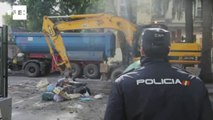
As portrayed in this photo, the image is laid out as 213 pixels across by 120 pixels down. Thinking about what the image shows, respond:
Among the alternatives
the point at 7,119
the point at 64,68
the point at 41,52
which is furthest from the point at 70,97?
the point at 41,52

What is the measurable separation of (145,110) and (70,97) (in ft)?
35.1

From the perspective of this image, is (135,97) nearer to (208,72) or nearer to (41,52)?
(208,72)

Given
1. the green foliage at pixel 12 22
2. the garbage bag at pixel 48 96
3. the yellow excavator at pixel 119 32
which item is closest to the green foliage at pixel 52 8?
the green foliage at pixel 12 22

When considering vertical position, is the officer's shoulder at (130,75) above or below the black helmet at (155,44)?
below

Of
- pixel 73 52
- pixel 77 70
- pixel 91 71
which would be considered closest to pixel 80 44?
pixel 73 52

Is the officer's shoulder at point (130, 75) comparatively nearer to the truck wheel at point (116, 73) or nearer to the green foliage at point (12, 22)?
the truck wheel at point (116, 73)

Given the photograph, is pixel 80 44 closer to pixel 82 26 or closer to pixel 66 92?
pixel 82 26

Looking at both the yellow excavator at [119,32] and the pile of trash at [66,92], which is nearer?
the pile of trash at [66,92]

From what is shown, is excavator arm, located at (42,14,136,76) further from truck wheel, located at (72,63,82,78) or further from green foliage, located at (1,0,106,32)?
green foliage, located at (1,0,106,32)

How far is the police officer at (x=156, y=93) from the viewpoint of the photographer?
9.06ft

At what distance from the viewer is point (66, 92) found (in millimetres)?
13672

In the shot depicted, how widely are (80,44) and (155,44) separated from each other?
60.8 ft

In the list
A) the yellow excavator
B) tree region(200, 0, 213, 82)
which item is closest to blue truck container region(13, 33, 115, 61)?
the yellow excavator

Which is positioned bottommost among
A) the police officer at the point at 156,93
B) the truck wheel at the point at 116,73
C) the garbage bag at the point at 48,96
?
the garbage bag at the point at 48,96
